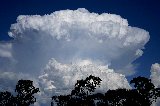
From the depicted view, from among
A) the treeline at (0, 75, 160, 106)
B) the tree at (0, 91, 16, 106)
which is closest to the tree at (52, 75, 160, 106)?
the treeline at (0, 75, 160, 106)

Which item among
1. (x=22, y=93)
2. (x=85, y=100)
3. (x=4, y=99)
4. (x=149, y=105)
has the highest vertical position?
(x=4, y=99)

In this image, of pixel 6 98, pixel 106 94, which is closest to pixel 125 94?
pixel 106 94

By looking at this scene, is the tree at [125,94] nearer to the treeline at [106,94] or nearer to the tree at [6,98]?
the treeline at [106,94]

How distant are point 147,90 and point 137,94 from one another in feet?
10.1

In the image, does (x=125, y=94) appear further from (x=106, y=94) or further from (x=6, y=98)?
(x=6, y=98)

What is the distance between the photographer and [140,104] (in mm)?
69188

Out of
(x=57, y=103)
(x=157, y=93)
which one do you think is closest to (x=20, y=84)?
(x=57, y=103)

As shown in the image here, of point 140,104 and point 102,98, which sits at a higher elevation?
point 102,98

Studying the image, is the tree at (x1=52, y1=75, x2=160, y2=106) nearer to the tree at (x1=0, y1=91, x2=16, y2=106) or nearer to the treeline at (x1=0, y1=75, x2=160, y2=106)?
the treeline at (x1=0, y1=75, x2=160, y2=106)

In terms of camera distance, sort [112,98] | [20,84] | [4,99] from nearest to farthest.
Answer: [20,84]
[112,98]
[4,99]

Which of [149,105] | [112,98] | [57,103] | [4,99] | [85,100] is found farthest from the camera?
[4,99]

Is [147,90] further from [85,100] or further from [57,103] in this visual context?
[57,103]

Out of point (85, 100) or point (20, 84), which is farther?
point (20, 84)

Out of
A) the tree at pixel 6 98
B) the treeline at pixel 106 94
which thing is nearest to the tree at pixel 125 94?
the treeline at pixel 106 94
